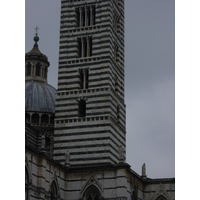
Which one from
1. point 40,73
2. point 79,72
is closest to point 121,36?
point 79,72

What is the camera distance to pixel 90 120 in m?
32.3

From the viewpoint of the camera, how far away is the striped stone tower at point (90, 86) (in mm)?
31828

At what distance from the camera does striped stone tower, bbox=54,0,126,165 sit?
1253 inches

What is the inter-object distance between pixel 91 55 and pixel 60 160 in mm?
8246

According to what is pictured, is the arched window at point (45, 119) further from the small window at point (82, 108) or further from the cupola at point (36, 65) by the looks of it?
the small window at point (82, 108)

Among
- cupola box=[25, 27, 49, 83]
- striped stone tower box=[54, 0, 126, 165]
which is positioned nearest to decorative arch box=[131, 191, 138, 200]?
striped stone tower box=[54, 0, 126, 165]

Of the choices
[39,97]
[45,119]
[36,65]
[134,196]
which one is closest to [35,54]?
[36,65]

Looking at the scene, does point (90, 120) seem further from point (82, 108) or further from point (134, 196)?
point (134, 196)

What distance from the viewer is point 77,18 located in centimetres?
3594

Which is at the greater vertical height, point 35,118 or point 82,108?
point 35,118

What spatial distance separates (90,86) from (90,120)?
2.62 meters

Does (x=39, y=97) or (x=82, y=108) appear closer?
(x=82, y=108)

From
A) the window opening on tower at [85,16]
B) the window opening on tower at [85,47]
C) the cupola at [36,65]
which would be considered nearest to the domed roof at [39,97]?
the cupola at [36,65]
